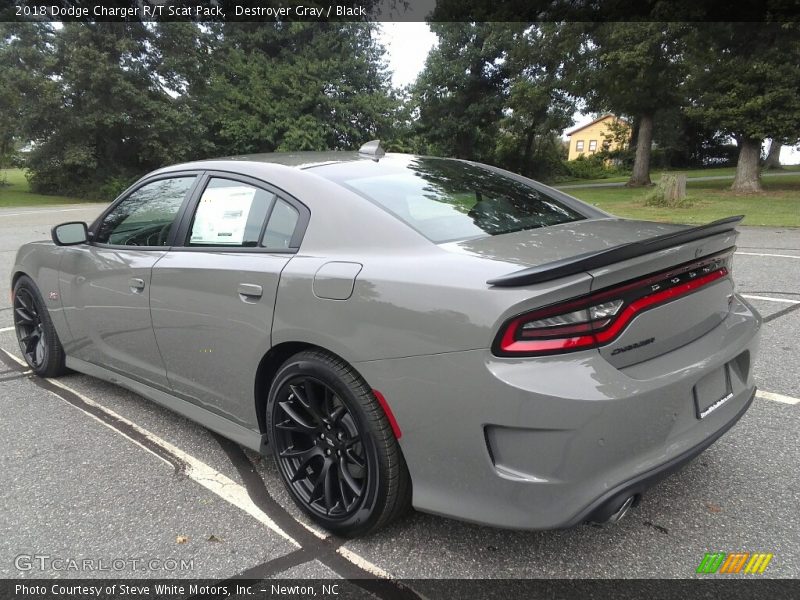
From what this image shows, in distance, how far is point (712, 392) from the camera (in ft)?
6.89

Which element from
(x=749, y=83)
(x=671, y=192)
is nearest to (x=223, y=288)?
(x=671, y=192)

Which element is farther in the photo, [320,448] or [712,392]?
[320,448]

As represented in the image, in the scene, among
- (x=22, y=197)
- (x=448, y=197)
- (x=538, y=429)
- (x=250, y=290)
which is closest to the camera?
(x=538, y=429)

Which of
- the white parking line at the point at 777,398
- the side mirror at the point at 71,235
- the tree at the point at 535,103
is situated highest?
the tree at the point at 535,103

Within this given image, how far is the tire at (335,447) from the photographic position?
6.84ft

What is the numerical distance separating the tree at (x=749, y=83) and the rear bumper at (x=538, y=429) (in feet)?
62.9

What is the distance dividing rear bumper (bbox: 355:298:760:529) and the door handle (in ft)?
2.23

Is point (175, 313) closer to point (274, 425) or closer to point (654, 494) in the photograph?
point (274, 425)

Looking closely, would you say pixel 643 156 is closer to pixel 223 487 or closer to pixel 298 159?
pixel 298 159

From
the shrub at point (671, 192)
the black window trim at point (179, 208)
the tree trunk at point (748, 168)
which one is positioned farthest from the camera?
the tree trunk at point (748, 168)

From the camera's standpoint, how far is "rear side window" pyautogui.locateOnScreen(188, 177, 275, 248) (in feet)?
8.68

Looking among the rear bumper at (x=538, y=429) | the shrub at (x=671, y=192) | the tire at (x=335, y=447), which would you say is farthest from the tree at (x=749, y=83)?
the tire at (x=335, y=447)

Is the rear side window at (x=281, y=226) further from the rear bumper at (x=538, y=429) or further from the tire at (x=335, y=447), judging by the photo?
the rear bumper at (x=538, y=429)

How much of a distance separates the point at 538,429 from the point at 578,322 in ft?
1.17
